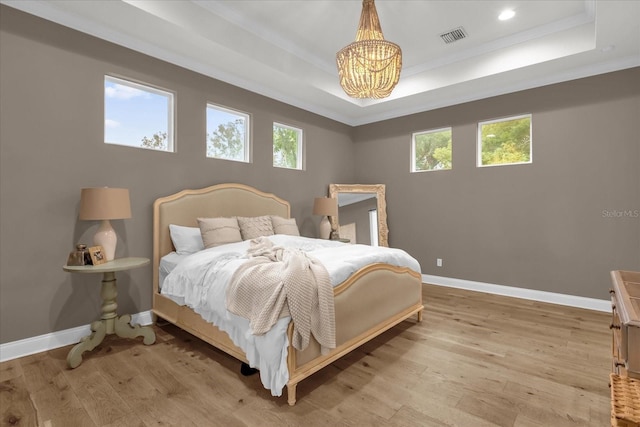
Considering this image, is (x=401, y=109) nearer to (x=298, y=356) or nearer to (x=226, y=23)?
(x=226, y=23)

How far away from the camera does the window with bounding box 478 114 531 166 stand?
4207 millimetres

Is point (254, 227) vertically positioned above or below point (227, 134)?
below

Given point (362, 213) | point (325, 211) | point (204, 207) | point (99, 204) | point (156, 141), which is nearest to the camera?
point (99, 204)

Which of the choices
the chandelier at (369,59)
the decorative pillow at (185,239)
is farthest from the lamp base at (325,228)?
the chandelier at (369,59)

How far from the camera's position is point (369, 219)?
5.45m

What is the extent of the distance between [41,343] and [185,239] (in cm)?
138

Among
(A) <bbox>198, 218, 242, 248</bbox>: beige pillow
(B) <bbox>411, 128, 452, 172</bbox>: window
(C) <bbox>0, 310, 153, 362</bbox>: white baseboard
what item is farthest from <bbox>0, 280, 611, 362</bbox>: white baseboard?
(B) <bbox>411, 128, 452, 172</bbox>: window

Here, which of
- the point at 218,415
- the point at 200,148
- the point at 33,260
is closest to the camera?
the point at 218,415

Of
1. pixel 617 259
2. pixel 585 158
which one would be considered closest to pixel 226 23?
pixel 585 158

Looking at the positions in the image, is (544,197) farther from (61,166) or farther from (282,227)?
(61,166)

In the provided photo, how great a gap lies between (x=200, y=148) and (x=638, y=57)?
496 cm

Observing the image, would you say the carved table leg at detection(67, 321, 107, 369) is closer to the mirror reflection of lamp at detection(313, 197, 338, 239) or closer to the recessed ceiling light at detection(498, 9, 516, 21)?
the mirror reflection of lamp at detection(313, 197, 338, 239)

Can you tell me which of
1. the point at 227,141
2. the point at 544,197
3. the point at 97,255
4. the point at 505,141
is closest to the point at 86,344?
the point at 97,255

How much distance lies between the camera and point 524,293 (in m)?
4.14
